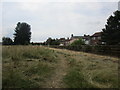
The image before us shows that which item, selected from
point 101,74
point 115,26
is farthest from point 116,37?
point 101,74

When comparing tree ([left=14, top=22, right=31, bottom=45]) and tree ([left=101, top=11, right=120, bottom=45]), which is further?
tree ([left=14, top=22, right=31, bottom=45])

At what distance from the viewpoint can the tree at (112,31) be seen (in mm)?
28531

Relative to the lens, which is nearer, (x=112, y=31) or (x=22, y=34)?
(x=112, y=31)

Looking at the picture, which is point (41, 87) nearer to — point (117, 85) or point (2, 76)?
point (2, 76)

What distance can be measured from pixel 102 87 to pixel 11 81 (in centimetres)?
279

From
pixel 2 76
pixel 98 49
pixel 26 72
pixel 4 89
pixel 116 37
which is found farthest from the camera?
pixel 116 37

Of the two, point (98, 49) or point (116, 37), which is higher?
point (116, 37)

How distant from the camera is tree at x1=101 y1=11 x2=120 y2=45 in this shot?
1123 inches

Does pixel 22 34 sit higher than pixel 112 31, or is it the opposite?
pixel 22 34

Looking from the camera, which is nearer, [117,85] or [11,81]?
[11,81]

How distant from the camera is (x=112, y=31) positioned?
29781 mm

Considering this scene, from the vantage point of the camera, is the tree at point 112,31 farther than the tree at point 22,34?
No

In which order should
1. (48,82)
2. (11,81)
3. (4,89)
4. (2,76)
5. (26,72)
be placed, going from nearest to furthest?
(4,89) → (11,81) → (2,76) → (48,82) → (26,72)

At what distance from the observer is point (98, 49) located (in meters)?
23.3
